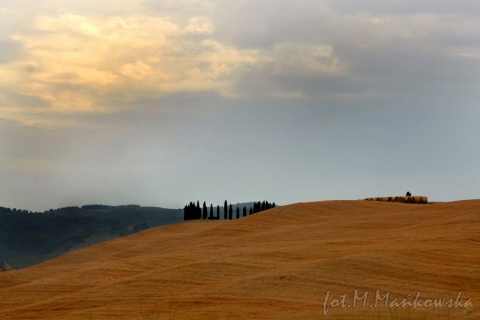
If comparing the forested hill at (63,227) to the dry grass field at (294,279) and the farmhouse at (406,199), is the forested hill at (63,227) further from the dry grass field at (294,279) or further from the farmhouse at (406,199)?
the dry grass field at (294,279)

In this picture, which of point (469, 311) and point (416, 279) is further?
point (416, 279)

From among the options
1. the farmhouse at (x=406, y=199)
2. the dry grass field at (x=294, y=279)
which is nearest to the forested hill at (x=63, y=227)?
the farmhouse at (x=406, y=199)

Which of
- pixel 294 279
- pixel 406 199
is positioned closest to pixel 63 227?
pixel 406 199

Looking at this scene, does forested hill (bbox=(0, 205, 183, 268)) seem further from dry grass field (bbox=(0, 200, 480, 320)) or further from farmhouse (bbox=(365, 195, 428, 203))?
dry grass field (bbox=(0, 200, 480, 320))

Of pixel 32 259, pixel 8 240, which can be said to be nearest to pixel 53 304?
pixel 32 259

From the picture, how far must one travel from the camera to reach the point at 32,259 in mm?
152375

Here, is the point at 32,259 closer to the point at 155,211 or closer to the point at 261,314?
the point at 155,211

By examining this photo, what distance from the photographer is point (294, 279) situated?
20.2 meters

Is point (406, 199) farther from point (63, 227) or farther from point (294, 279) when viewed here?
point (63, 227)

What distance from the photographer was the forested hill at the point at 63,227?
165m

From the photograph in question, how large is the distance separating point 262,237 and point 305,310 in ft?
48.8

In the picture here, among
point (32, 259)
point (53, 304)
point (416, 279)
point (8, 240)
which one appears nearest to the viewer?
point (416, 279)

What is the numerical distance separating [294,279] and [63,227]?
16175cm

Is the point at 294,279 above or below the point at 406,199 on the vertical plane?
below
